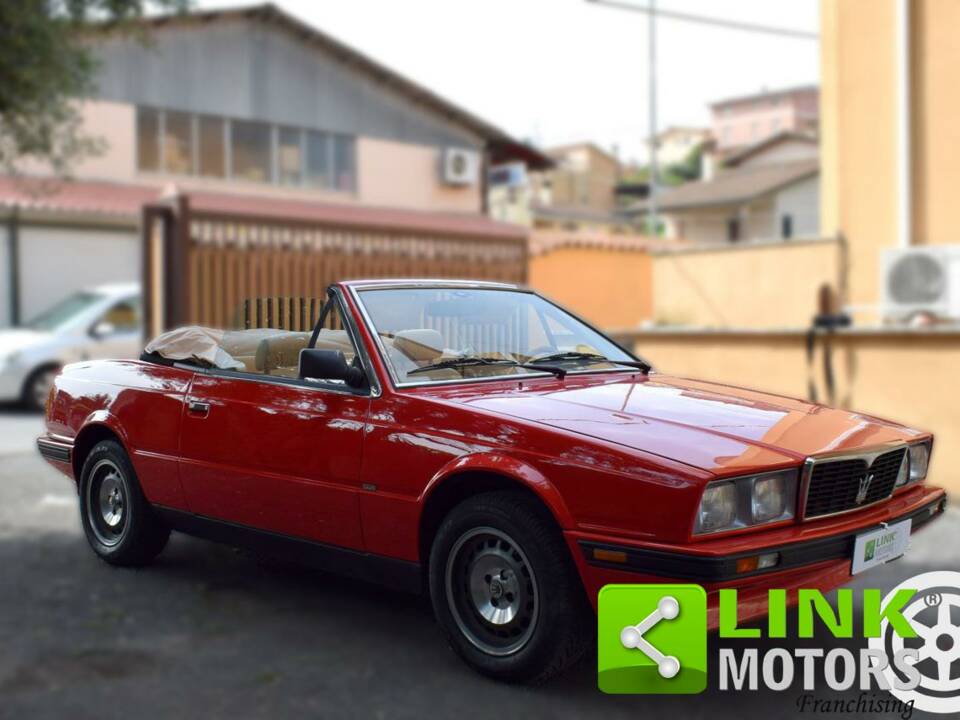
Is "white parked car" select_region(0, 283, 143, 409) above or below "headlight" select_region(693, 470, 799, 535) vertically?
above

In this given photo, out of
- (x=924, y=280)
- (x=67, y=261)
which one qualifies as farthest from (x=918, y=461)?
(x=67, y=261)

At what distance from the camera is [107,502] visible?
4320 mm

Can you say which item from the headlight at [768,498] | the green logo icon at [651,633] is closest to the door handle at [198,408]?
the green logo icon at [651,633]

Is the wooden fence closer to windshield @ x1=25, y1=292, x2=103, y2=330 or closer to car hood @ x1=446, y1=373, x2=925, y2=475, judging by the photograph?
windshield @ x1=25, y1=292, x2=103, y2=330

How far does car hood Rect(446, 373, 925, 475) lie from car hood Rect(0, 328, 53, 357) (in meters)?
11.0

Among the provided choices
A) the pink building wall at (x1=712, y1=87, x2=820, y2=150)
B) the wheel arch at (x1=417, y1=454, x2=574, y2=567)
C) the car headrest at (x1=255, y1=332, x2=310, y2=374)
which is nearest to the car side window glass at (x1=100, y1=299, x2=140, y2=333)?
the car headrest at (x1=255, y1=332, x2=310, y2=374)

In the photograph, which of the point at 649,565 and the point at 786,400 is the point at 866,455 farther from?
the point at 649,565

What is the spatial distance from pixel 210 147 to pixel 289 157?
2096 millimetres

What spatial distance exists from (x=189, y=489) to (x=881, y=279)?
8220mm

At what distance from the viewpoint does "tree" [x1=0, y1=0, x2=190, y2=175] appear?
479 inches

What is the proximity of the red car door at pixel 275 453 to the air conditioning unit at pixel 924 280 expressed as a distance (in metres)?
7.88

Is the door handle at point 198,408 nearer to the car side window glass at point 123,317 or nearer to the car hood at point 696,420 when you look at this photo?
the car hood at point 696,420

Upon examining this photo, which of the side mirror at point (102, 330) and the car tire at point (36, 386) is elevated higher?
the side mirror at point (102, 330)

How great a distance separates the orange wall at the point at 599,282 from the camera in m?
18.9
